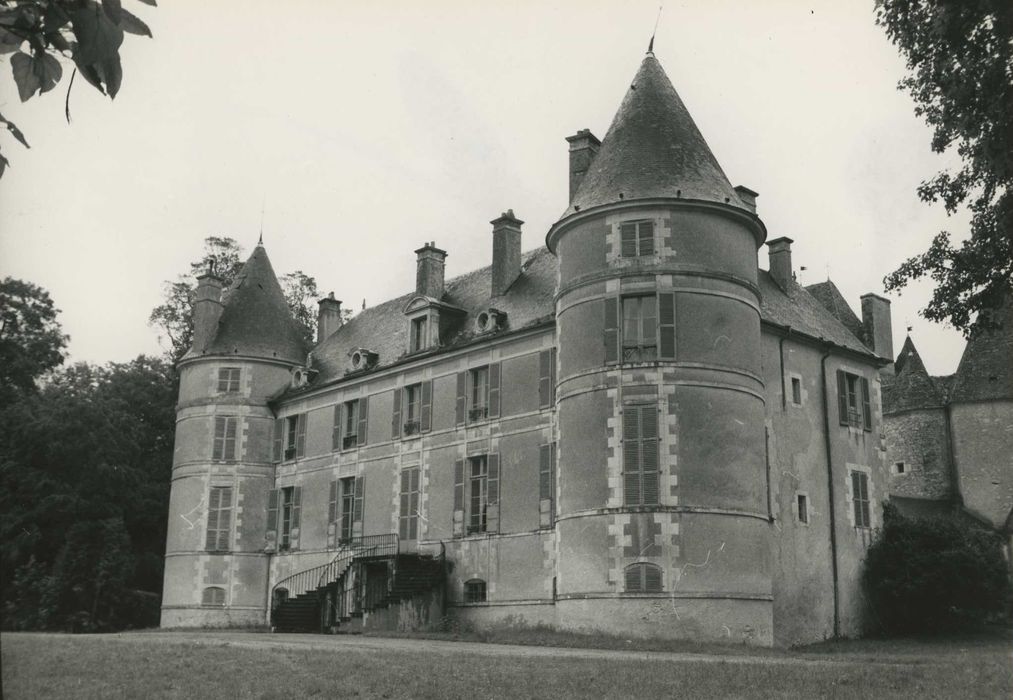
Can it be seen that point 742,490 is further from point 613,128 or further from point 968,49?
point 968,49

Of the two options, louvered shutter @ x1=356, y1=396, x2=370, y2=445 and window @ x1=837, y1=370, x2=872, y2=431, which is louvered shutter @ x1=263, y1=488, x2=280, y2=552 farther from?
window @ x1=837, y1=370, x2=872, y2=431

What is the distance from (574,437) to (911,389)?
24.6m

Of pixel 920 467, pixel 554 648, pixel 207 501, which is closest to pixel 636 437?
pixel 554 648

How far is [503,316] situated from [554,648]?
11.3 meters

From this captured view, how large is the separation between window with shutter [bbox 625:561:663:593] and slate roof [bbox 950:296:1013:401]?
2376 centimetres

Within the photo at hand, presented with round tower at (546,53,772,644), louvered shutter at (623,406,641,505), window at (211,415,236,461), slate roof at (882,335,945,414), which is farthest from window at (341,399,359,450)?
slate roof at (882,335,945,414)

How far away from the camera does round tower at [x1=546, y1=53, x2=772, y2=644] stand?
22297 mm

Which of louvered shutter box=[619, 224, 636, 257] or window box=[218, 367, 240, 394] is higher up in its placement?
louvered shutter box=[619, 224, 636, 257]

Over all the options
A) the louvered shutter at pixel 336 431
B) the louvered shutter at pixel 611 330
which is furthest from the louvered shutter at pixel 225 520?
the louvered shutter at pixel 611 330

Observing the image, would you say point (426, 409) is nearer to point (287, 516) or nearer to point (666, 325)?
point (287, 516)

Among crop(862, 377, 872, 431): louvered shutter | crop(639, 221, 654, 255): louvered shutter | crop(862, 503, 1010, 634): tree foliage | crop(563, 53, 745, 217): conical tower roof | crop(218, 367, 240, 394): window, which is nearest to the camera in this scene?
crop(639, 221, 654, 255): louvered shutter

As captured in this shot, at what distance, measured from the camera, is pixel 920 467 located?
42250 millimetres

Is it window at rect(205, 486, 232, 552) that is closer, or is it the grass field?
the grass field

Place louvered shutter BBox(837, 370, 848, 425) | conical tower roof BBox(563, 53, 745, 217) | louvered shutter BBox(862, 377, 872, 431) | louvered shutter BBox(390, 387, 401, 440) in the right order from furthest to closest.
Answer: louvered shutter BBox(390, 387, 401, 440)
louvered shutter BBox(862, 377, 872, 431)
louvered shutter BBox(837, 370, 848, 425)
conical tower roof BBox(563, 53, 745, 217)
